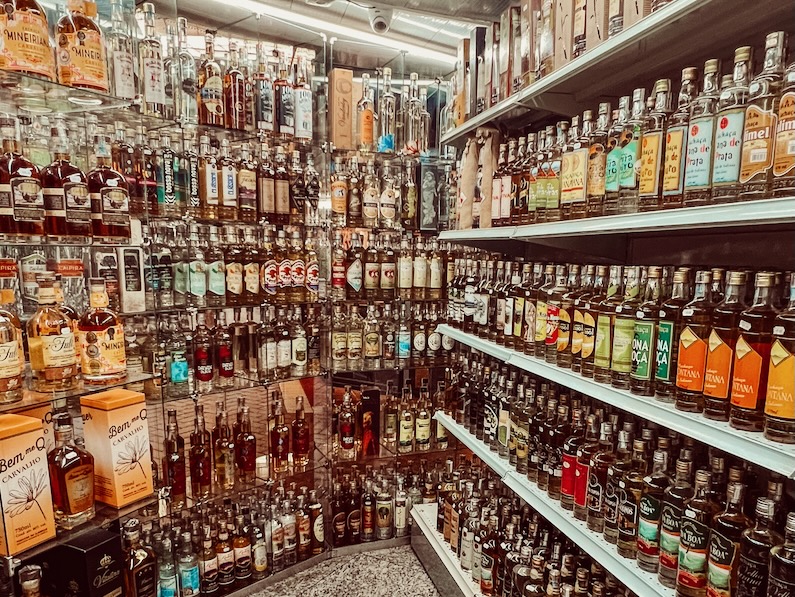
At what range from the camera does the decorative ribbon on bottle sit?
8.23 feet

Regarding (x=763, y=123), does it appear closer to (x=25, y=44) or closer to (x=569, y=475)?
(x=569, y=475)

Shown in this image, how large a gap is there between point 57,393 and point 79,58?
1069 millimetres

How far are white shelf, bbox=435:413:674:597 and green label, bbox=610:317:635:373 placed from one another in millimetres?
549

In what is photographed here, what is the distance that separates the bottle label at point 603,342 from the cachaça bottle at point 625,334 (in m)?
0.02

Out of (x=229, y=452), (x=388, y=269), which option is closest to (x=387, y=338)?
(x=388, y=269)

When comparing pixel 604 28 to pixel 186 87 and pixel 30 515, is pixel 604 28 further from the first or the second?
pixel 30 515

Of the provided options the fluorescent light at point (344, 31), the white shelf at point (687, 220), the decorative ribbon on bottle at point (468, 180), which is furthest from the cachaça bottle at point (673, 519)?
the fluorescent light at point (344, 31)

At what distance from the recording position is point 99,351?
174cm

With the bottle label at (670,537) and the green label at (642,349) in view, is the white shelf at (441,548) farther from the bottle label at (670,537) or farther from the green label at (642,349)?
the green label at (642,349)

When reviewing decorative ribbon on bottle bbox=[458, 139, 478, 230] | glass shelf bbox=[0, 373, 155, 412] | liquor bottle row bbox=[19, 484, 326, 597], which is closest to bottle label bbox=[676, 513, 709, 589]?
decorative ribbon on bottle bbox=[458, 139, 478, 230]

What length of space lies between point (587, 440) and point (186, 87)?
2.51 metres

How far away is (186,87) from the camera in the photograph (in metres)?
2.69

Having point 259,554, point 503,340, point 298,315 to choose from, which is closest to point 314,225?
point 298,315

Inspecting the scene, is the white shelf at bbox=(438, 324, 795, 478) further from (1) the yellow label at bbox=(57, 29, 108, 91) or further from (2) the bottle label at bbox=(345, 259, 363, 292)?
(1) the yellow label at bbox=(57, 29, 108, 91)
